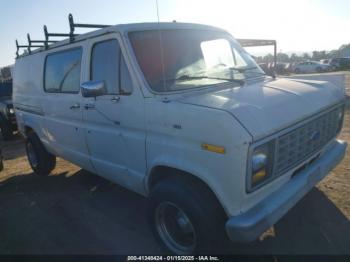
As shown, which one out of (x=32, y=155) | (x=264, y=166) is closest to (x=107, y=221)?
(x=264, y=166)

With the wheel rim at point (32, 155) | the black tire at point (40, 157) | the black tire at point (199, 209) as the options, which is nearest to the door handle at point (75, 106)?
the black tire at point (199, 209)

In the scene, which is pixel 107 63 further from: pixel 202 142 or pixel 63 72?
pixel 202 142

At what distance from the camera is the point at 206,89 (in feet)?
10.1

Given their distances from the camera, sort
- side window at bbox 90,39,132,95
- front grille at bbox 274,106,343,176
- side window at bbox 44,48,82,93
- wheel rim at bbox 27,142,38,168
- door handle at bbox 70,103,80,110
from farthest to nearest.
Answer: wheel rim at bbox 27,142,38,168 < side window at bbox 44,48,82,93 < door handle at bbox 70,103,80,110 < side window at bbox 90,39,132,95 < front grille at bbox 274,106,343,176

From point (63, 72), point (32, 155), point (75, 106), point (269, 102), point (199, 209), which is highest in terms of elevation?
point (63, 72)

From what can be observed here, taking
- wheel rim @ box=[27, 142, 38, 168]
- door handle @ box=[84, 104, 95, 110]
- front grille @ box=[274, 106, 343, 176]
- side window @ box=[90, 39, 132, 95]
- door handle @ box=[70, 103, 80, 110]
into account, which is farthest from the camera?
wheel rim @ box=[27, 142, 38, 168]

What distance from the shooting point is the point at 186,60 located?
3.34 m

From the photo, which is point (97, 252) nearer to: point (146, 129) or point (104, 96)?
point (146, 129)

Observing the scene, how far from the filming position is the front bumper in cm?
235

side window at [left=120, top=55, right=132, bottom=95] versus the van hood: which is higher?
side window at [left=120, top=55, right=132, bottom=95]

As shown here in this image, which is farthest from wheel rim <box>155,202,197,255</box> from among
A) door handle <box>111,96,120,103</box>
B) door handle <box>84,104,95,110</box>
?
door handle <box>84,104,95,110</box>

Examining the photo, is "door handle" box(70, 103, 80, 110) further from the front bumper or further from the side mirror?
the front bumper

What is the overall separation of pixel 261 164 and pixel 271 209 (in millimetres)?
378

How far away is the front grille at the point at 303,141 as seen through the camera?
254 centimetres
